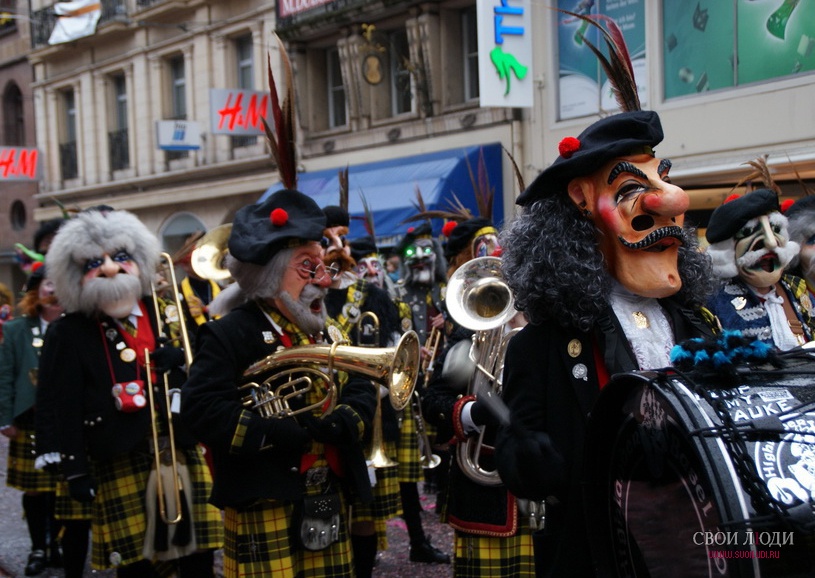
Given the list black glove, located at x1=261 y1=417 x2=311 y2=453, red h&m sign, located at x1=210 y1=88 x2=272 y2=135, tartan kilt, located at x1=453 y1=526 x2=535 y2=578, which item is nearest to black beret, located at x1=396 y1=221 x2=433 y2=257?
tartan kilt, located at x1=453 y1=526 x2=535 y2=578

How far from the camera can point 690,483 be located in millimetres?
2129

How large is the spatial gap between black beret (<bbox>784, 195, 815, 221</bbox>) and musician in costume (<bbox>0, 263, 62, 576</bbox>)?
4.96 m

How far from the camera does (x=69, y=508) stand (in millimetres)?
5516

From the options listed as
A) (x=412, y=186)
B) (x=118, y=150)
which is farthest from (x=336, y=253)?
(x=118, y=150)

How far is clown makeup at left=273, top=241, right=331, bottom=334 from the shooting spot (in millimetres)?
4125

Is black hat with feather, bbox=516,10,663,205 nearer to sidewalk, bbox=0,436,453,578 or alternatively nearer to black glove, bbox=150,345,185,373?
black glove, bbox=150,345,185,373

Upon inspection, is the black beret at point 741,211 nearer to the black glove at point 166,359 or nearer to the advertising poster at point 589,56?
the black glove at point 166,359

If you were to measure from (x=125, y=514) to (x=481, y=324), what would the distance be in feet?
7.22

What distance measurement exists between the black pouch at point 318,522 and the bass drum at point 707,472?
5.56 feet

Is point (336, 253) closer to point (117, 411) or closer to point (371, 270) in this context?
point (117, 411)

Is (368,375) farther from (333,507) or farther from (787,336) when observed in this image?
(787,336)

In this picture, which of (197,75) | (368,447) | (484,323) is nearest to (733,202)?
(484,323)

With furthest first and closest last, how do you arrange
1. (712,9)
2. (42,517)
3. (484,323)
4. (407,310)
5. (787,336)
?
(712,9) → (407,310) → (42,517) → (787,336) → (484,323)

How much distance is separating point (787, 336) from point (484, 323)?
174 centimetres
